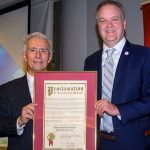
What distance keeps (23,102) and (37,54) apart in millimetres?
380

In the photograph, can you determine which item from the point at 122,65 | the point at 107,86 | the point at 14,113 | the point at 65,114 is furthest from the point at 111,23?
the point at 14,113

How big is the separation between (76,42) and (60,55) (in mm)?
325

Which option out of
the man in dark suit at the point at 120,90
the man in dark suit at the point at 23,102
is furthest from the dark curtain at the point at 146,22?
the man in dark suit at the point at 23,102

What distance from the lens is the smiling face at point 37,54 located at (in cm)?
243

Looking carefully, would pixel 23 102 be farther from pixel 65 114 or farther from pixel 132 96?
pixel 132 96

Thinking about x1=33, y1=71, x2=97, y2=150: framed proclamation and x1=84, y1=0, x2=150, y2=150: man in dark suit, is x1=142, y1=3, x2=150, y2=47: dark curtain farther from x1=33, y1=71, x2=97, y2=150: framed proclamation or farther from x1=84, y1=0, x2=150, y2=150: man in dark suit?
x1=33, y1=71, x2=97, y2=150: framed proclamation

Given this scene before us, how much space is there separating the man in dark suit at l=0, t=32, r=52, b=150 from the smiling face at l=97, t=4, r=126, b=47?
50cm

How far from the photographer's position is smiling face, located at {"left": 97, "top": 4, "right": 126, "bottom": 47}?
2.25m

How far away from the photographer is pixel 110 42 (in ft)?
7.51

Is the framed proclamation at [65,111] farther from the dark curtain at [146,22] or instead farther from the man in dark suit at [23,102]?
the dark curtain at [146,22]

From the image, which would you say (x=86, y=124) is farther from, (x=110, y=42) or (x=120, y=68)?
(x=110, y=42)

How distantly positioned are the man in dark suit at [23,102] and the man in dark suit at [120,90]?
47 cm

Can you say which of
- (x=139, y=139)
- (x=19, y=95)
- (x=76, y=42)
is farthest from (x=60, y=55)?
(x=139, y=139)

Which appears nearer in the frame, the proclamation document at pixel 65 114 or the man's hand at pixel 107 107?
the man's hand at pixel 107 107
